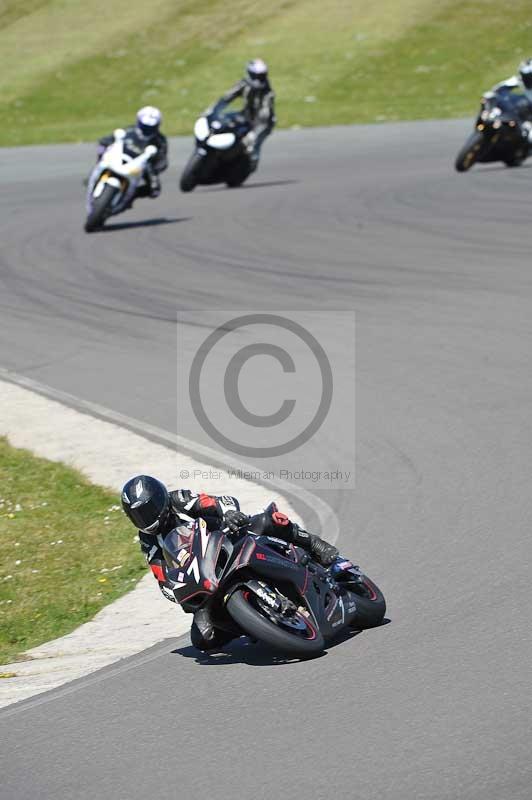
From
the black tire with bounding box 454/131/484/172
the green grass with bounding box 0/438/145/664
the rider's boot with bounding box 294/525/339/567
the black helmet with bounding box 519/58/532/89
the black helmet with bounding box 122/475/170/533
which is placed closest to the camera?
the black helmet with bounding box 122/475/170/533

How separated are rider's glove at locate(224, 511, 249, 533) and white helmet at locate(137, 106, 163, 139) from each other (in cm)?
1363

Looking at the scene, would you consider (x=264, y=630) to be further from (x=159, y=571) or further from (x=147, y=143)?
(x=147, y=143)

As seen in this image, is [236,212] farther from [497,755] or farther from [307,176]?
[497,755]

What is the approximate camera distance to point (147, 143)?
65.6 feet

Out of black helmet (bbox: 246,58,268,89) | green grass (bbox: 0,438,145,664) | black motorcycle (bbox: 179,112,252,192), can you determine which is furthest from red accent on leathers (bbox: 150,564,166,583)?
black helmet (bbox: 246,58,268,89)

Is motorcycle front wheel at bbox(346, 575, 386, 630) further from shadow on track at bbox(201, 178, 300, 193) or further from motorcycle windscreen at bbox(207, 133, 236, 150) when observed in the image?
shadow on track at bbox(201, 178, 300, 193)

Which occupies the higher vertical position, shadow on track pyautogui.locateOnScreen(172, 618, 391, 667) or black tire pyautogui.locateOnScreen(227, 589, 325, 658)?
black tire pyautogui.locateOnScreen(227, 589, 325, 658)

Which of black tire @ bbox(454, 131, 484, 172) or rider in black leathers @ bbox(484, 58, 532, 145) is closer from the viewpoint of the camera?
black tire @ bbox(454, 131, 484, 172)

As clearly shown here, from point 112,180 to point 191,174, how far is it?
4048mm

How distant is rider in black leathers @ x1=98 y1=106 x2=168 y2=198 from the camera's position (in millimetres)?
19734

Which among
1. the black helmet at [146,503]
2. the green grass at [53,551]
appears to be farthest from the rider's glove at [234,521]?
the green grass at [53,551]

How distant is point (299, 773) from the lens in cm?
545

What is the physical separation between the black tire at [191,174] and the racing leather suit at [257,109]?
96 centimetres

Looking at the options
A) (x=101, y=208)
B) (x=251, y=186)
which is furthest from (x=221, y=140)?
(x=101, y=208)
